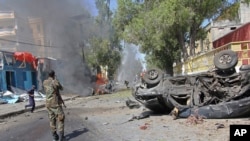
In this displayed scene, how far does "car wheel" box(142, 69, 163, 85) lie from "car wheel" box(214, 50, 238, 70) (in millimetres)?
1948

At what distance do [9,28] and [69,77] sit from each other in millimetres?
17505

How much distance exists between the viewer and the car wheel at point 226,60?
9891mm

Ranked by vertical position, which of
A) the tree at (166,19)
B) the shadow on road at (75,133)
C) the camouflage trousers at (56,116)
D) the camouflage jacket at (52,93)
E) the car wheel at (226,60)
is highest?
the tree at (166,19)

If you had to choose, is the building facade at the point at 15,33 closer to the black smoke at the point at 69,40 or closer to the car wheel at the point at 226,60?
the black smoke at the point at 69,40

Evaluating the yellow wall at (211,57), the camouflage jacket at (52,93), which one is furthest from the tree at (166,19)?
the camouflage jacket at (52,93)

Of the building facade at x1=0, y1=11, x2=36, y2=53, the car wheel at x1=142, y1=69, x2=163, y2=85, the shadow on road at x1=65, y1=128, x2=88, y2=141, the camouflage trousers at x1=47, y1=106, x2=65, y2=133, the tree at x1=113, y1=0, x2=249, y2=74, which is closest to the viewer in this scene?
the camouflage trousers at x1=47, y1=106, x2=65, y2=133

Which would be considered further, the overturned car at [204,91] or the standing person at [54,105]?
the overturned car at [204,91]

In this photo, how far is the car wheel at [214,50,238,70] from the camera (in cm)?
989

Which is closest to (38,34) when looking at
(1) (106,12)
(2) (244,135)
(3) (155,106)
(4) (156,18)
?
(1) (106,12)

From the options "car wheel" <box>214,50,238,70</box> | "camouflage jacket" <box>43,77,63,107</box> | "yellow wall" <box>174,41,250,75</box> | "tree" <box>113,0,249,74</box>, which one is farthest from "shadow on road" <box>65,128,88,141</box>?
"tree" <box>113,0,249,74</box>

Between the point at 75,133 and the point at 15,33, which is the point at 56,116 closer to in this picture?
the point at 75,133

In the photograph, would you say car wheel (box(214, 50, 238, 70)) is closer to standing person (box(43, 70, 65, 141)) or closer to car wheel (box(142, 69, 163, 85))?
car wheel (box(142, 69, 163, 85))

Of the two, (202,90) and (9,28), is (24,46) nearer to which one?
(9,28)

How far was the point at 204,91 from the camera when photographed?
10336 millimetres
